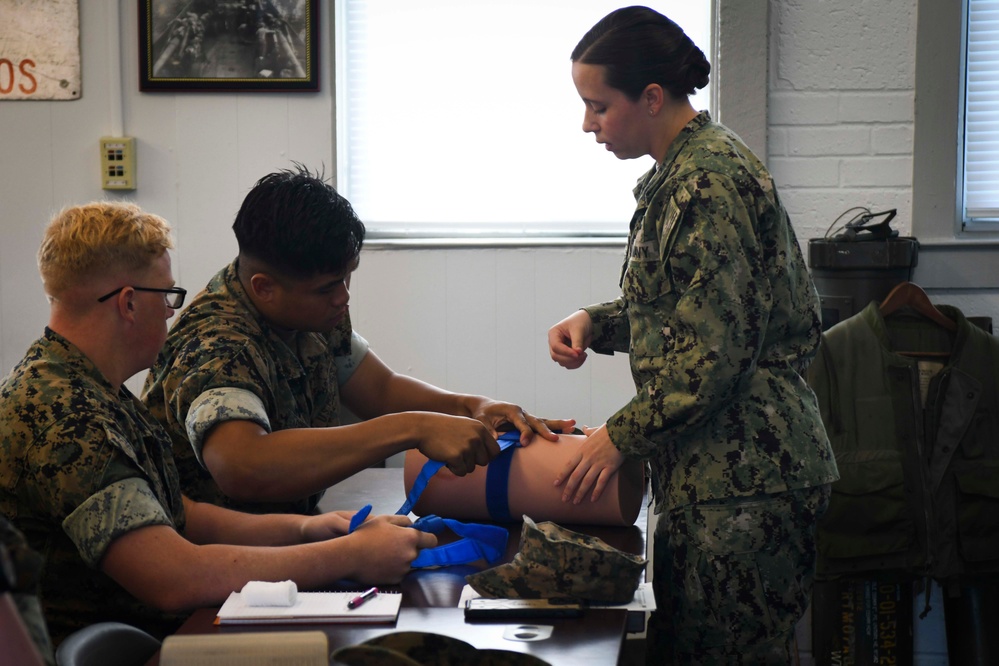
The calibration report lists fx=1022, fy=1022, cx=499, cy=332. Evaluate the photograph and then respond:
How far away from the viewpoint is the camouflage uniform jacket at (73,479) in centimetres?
131

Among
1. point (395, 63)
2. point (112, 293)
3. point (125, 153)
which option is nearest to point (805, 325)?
point (112, 293)

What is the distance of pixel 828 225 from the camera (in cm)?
297

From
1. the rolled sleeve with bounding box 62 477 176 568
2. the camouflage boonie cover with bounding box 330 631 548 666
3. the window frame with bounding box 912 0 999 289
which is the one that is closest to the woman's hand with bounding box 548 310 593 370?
the rolled sleeve with bounding box 62 477 176 568

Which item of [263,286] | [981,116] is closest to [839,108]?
[981,116]

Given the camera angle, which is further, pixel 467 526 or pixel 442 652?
pixel 467 526

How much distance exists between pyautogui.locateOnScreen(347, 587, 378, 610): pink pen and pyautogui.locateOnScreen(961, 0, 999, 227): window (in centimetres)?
231

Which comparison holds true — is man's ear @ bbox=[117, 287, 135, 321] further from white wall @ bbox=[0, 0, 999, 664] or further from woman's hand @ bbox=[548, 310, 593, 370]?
white wall @ bbox=[0, 0, 999, 664]

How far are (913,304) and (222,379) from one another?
6.06 feet

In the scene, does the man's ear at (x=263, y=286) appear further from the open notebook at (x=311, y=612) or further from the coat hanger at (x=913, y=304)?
the coat hanger at (x=913, y=304)

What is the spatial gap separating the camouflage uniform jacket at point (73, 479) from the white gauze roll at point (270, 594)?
0.16 m

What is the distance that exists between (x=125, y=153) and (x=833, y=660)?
8.37 ft

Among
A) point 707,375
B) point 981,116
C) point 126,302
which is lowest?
point 707,375

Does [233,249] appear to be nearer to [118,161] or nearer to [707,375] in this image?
[118,161]

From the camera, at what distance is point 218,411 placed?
1625mm
